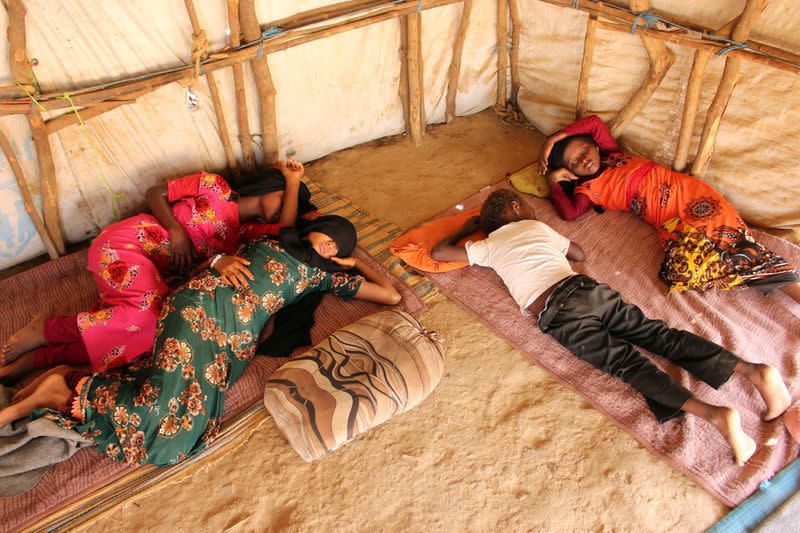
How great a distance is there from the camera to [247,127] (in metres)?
2.84

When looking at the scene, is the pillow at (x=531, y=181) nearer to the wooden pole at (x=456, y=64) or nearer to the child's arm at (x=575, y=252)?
the child's arm at (x=575, y=252)

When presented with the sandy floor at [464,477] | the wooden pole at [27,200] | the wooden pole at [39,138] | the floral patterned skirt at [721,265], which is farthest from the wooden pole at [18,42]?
the floral patterned skirt at [721,265]

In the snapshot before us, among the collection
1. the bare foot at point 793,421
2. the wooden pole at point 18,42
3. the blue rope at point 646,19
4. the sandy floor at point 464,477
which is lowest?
the sandy floor at point 464,477

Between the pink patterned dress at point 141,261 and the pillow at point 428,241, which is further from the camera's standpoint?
the pillow at point 428,241

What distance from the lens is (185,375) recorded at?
183cm

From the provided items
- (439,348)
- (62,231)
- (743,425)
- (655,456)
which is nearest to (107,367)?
(62,231)

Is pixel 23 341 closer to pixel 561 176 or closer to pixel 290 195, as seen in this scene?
pixel 290 195

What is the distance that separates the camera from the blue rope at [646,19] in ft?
8.49

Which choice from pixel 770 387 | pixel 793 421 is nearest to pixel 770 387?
pixel 770 387

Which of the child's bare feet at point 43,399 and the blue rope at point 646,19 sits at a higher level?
the blue rope at point 646,19

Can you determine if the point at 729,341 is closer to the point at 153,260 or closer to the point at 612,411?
the point at 612,411

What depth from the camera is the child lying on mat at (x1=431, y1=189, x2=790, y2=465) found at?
1.87 meters

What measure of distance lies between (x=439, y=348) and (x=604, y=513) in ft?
2.73

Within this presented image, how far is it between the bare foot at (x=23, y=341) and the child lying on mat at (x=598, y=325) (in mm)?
1701
